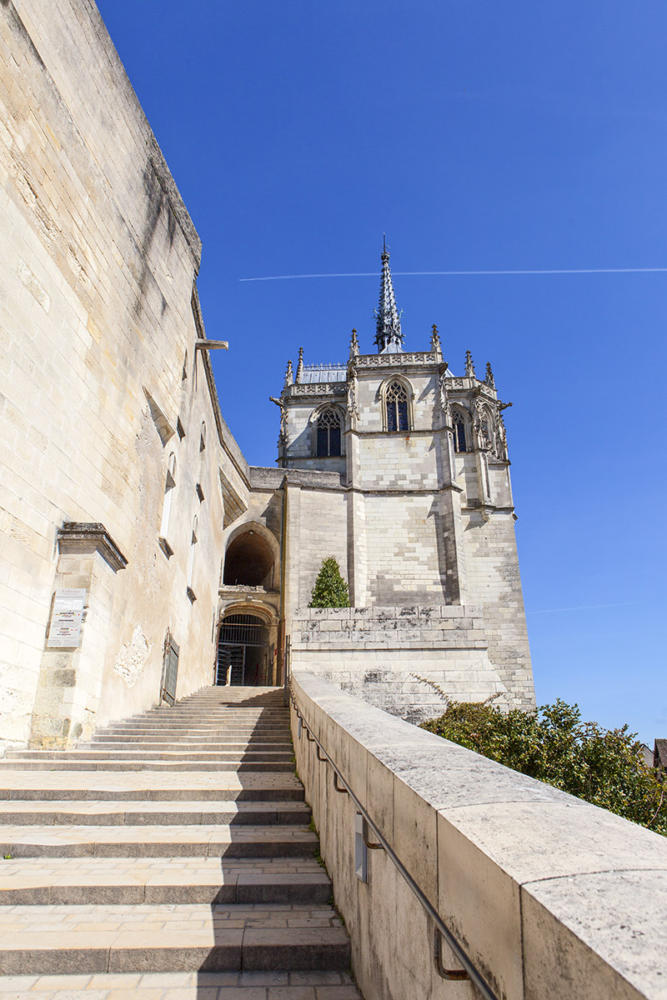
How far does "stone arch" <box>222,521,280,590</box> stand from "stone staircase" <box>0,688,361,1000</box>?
1895 centimetres

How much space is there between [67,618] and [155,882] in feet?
15.4

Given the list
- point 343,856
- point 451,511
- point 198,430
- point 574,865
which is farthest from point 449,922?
point 451,511

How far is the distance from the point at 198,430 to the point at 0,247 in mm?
9836

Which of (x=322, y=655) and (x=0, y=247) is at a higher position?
(x=0, y=247)

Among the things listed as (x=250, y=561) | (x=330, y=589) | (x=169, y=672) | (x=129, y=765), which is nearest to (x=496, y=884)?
(x=129, y=765)

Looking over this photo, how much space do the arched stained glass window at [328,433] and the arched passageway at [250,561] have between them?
7.08 m

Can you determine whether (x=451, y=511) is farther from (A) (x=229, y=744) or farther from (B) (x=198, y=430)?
(A) (x=229, y=744)

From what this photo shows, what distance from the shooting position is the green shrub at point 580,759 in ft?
20.4

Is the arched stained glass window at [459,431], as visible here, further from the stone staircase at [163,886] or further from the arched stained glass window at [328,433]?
the stone staircase at [163,886]

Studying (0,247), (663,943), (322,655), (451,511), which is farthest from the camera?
(451,511)

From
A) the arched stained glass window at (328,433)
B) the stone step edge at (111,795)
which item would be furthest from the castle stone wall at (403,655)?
the arched stained glass window at (328,433)

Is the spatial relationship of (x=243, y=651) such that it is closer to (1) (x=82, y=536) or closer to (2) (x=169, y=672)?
(2) (x=169, y=672)

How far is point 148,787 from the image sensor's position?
512 centimetres

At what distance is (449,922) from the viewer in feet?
5.14
